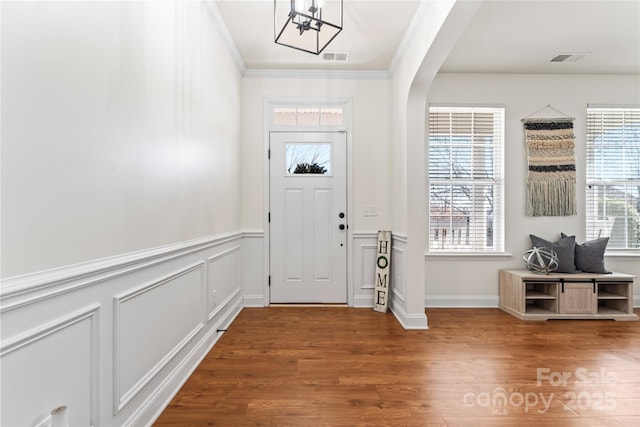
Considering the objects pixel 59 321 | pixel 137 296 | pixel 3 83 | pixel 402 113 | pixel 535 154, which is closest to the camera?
pixel 3 83

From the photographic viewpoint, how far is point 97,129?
137 centimetres

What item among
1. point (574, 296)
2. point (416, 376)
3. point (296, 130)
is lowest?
point (416, 376)

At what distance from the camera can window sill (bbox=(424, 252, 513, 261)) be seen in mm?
3971

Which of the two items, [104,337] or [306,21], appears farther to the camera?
[306,21]

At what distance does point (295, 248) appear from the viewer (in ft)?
13.3

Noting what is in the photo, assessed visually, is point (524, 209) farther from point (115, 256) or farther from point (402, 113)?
point (115, 256)

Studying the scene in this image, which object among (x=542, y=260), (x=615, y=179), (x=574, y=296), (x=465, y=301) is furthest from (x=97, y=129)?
(x=615, y=179)

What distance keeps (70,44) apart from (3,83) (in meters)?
0.34

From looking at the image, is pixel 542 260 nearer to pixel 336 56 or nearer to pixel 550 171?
pixel 550 171

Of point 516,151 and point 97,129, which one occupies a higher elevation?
point 516,151

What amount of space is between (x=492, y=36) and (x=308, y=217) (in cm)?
262

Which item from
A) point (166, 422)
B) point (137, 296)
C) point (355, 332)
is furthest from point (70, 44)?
point (355, 332)

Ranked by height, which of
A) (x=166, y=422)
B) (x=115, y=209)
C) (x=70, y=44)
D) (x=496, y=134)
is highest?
(x=496, y=134)

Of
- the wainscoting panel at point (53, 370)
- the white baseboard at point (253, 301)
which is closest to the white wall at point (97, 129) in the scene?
the wainscoting panel at point (53, 370)
